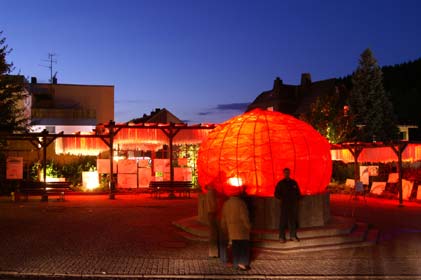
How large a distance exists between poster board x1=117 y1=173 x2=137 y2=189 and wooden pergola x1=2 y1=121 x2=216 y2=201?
2.49 feet

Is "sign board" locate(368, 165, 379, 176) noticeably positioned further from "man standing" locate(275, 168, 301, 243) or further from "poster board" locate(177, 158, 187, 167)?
"man standing" locate(275, 168, 301, 243)

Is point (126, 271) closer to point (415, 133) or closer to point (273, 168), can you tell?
point (273, 168)

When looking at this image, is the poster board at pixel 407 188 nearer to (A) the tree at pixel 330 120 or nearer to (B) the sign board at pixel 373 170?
(B) the sign board at pixel 373 170

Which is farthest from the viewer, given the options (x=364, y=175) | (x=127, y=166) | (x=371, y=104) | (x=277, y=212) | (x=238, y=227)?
(x=371, y=104)

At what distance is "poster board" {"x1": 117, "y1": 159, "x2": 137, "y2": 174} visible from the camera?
1084 inches

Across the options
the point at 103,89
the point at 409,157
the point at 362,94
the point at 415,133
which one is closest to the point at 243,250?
the point at 409,157

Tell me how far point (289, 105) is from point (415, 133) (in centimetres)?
1429

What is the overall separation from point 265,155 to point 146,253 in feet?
15.2

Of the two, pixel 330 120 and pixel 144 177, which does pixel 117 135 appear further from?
pixel 330 120

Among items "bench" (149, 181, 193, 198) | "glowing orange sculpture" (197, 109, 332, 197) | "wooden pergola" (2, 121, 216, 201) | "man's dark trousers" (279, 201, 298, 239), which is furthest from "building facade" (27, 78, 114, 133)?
"man's dark trousers" (279, 201, 298, 239)

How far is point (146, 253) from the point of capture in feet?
39.1

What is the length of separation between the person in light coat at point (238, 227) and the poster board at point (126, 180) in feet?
58.0

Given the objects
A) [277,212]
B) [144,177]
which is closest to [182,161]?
[144,177]

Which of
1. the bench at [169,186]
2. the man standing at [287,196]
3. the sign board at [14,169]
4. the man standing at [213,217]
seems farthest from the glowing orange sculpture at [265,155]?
the sign board at [14,169]
